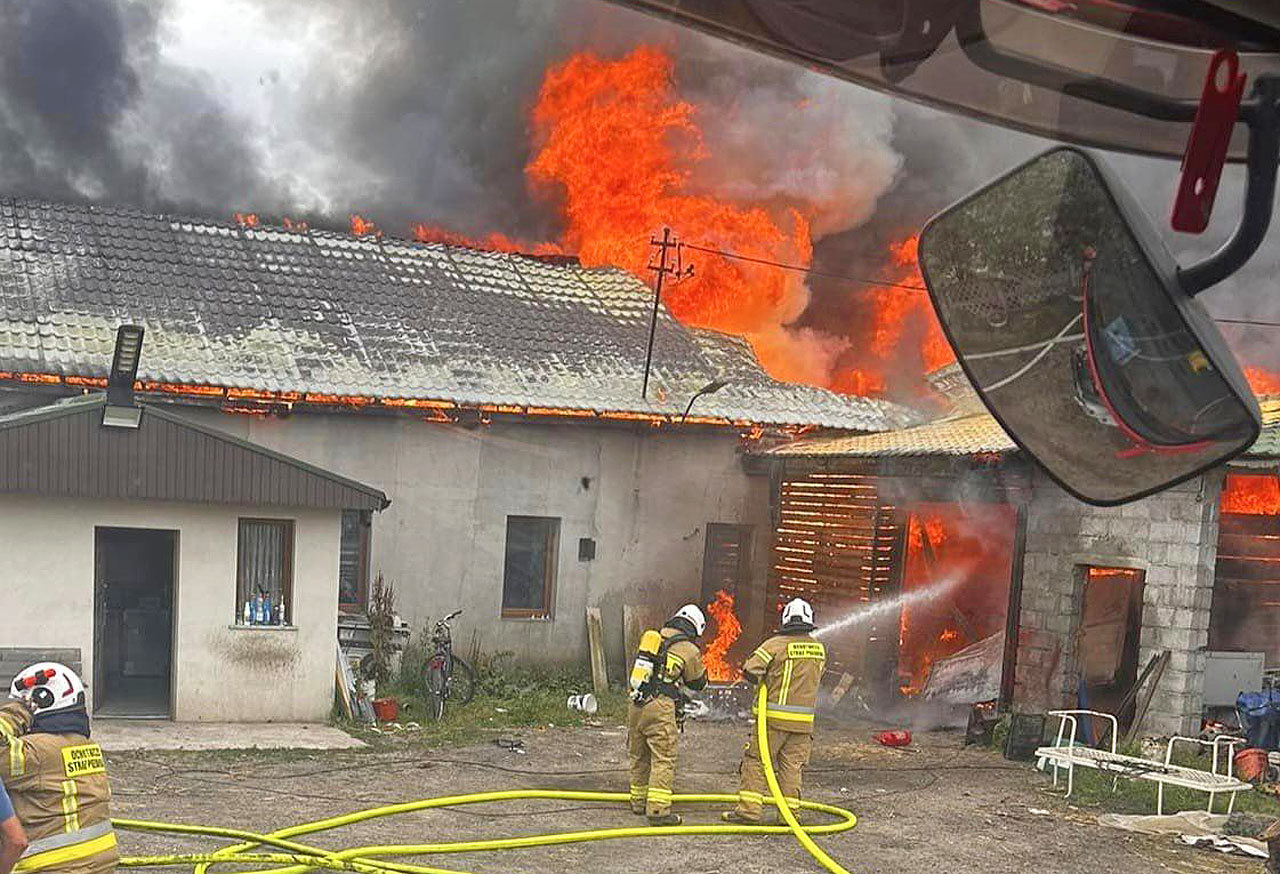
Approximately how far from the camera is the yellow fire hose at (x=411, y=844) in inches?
343

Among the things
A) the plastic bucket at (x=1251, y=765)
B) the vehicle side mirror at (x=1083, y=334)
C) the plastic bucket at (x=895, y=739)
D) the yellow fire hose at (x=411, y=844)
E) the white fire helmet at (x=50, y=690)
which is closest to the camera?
the vehicle side mirror at (x=1083, y=334)

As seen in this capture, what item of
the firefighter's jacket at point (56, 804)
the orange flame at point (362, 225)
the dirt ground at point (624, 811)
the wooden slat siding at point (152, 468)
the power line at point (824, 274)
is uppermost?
the orange flame at point (362, 225)

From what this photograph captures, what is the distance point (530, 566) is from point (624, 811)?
22.6 feet

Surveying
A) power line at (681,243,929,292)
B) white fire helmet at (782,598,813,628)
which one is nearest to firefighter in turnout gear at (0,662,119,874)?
white fire helmet at (782,598,813,628)

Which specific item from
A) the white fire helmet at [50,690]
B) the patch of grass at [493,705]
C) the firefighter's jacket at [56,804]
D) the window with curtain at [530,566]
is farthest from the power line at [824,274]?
the firefighter's jacket at [56,804]

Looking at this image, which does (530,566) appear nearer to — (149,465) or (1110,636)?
(149,465)

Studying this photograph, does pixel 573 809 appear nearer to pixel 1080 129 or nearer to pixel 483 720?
pixel 483 720

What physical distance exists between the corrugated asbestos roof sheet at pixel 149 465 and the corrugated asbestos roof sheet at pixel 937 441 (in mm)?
6120

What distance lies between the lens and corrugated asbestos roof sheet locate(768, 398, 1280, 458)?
557 inches

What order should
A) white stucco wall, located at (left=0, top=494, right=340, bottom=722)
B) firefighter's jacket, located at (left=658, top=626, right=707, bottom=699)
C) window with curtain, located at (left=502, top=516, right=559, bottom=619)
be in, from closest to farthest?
1. firefighter's jacket, located at (left=658, top=626, right=707, bottom=699)
2. white stucco wall, located at (left=0, top=494, right=340, bottom=722)
3. window with curtain, located at (left=502, top=516, right=559, bottom=619)

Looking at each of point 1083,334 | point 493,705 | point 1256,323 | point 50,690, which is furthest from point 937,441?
point 1083,334

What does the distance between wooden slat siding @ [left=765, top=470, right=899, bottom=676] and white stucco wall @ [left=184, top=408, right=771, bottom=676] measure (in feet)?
1.88

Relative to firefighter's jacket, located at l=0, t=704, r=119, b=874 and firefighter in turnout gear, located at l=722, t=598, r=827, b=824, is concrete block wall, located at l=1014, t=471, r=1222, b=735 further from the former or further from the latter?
firefighter's jacket, located at l=0, t=704, r=119, b=874

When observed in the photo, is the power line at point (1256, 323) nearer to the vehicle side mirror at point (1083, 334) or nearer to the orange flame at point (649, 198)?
the orange flame at point (649, 198)
